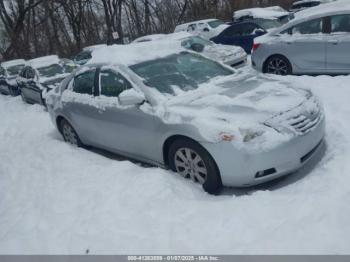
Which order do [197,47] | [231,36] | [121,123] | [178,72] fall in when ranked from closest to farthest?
[121,123], [178,72], [197,47], [231,36]

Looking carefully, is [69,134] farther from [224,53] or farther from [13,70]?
[13,70]

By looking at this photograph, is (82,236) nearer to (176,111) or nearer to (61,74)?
(176,111)

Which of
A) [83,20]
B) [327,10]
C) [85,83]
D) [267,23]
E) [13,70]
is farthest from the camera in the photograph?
[83,20]

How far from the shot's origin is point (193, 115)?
4473mm

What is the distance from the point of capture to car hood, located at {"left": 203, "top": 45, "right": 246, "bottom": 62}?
11146 mm

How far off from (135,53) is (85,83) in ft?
3.44

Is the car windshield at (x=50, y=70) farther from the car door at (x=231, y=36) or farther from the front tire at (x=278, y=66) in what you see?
the front tire at (x=278, y=66)

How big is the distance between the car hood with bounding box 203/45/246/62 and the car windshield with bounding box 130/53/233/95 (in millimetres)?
5186

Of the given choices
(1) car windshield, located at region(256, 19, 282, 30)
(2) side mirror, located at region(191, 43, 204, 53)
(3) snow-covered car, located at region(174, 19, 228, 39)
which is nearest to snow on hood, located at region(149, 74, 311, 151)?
(2) side mirror, located at region(191, 43, 204, 53)

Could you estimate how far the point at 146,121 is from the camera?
496 cm

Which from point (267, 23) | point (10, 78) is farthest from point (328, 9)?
point (10, 78)

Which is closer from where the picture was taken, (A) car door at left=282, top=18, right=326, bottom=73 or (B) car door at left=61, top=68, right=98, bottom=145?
(B) car door at left=61, top=68, right=98, bottom=145

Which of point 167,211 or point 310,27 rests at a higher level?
point 310,27

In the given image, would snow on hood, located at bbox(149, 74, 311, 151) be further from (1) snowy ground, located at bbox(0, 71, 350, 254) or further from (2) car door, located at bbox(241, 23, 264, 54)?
(2) car door, located at bbox(241, 23, 264, 54)
